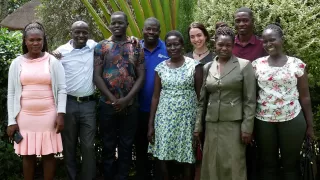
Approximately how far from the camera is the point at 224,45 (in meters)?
3.94

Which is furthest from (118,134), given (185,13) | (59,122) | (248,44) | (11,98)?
(185,13)

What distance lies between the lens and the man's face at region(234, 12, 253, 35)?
434 centimetres

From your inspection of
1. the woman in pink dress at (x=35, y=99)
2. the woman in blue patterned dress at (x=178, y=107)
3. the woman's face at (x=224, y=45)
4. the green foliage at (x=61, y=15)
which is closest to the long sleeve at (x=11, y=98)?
the woman in pink dress at (x=35, y=99)

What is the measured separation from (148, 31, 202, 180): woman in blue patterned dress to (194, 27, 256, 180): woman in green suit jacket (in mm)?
286

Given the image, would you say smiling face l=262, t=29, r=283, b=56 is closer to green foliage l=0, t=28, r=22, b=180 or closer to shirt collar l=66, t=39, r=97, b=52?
shirt collar l=66, t=39, r=97, b=52

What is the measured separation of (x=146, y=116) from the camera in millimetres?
4742

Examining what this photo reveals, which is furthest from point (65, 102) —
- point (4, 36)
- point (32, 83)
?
point (4, 36)

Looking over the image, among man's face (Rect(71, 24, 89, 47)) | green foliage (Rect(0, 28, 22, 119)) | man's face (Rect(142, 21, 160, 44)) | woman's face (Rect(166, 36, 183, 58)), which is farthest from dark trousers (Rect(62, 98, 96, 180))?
green foliage (Rect(0, 28, 22, 119))

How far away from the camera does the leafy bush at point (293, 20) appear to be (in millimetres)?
4574

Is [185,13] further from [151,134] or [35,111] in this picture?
[35,111]

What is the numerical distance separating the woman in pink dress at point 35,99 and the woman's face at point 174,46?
46.0 inches

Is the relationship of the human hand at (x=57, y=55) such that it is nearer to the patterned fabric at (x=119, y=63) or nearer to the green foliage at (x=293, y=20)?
the patterned fabric at (x=119, y=63)

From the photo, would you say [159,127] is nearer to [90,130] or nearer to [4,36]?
[90,130]

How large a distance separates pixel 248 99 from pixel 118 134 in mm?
1581
